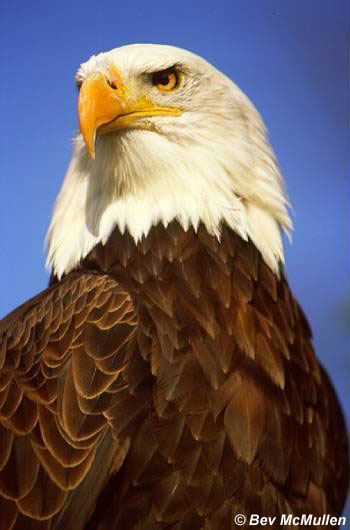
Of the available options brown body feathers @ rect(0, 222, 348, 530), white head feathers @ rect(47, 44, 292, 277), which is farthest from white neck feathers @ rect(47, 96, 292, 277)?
brown body feathers @ rect(0, 222, 348, 530)

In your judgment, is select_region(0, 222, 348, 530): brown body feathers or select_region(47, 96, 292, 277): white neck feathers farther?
select_region(47, 96, 292, 277): white neck feathers

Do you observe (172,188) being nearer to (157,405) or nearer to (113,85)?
(113,85)

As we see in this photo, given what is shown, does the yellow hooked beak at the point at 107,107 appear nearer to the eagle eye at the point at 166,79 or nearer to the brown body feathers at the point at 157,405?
the eagle eye at the point at 166,79

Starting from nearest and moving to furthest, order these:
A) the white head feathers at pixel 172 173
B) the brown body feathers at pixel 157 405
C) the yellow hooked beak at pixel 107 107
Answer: the brown body feathers at pixel 157 405
the yellow hooked beak at pixel 107 107
the white head feathers at pixel 172 173

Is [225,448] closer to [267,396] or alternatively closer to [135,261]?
[267,396]

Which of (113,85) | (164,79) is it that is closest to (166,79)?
(164,79)

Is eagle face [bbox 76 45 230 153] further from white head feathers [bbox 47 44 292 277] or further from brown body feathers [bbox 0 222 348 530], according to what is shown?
brown body feathers [bbox 0 222 348 530]

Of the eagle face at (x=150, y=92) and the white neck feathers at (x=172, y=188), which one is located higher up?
the eagle face at (x=150, y=92)

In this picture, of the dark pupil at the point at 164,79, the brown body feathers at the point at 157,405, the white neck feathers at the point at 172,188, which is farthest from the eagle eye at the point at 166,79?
the brown body feathers at the point at 157,405
